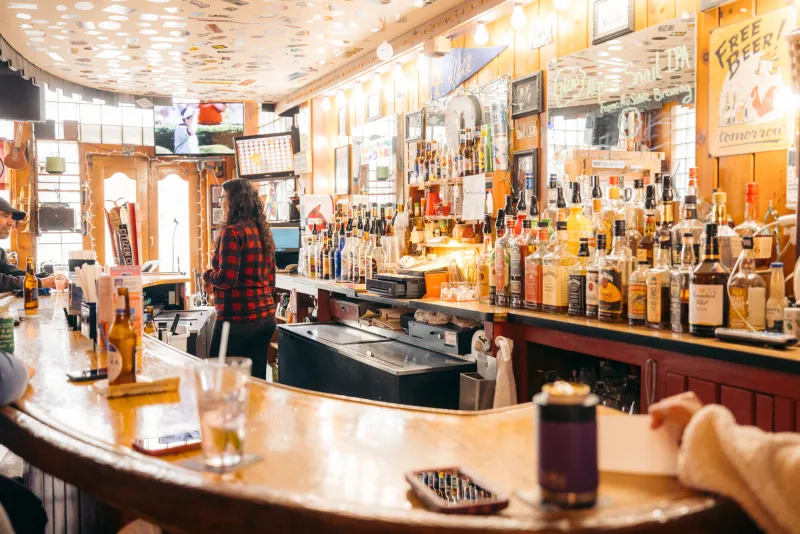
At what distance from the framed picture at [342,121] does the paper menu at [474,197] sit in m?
2.41

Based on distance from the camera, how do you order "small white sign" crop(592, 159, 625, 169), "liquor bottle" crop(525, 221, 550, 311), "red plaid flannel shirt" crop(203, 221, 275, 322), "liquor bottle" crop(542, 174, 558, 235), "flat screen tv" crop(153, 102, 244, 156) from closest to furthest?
1. "liquor bottle" crop(525, 221, 550, 311)
2. "small white sign" crop(592, 159, 625, 169)
3. "liquor bottle" crop(542, 174, 558, 235)
4. "red plaid flannel shirt" crop(203, 221, 275, 322)
5. "flat screen tv" crop(153, 102, 244, 156)

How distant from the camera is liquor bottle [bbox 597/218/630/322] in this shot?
269 cm

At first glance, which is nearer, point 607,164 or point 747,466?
point 747,466

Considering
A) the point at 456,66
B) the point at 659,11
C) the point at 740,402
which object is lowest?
the point at 740,402

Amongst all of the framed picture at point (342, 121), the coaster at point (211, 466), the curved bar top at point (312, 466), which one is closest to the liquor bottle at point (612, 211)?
the curved bar top at point (312, 466)

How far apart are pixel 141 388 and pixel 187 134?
27.7ft

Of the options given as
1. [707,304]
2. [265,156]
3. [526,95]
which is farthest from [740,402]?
[265,156]

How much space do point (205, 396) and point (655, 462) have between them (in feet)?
2.54

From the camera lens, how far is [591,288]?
283 cm

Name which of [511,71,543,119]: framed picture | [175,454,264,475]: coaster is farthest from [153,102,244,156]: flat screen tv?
[175,454,264,475]: coaster

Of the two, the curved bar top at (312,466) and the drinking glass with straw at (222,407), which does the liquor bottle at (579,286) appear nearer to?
the curved bar top at (312,466)

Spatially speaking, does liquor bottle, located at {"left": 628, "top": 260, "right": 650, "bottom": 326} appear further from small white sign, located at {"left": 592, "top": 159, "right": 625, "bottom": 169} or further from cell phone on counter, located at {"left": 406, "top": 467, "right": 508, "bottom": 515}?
cell phone on counter, located at {"left": 406, "top": 467, "right": 508, "bottom": 515}

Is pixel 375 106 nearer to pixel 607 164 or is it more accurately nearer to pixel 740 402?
pixel 607 164

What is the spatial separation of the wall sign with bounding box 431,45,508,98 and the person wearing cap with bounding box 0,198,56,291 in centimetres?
310
